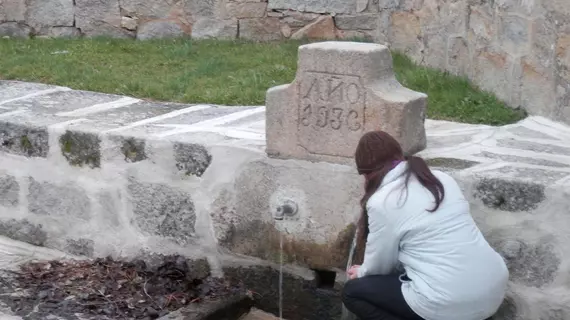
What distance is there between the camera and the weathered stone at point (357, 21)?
7.96m

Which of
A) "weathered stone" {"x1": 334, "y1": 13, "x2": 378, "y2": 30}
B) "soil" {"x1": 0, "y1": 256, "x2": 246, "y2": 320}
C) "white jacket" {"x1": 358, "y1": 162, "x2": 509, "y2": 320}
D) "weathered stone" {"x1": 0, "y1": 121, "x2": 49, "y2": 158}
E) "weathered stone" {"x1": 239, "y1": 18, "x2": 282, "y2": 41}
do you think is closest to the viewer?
"white jacket" {"x1": 358, "y1": 162, "x2": 509, "y2": 320}

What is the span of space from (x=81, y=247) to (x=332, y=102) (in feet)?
6.01

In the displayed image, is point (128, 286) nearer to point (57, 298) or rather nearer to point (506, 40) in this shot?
point (57, 298)

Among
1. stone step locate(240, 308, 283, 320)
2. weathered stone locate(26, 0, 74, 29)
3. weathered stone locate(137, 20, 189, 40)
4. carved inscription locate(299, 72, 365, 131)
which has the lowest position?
stone step locate(240, 308, 283, 320)

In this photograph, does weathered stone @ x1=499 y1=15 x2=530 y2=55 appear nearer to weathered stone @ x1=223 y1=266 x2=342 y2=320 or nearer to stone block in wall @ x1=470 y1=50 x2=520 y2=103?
stone block in wall @ x1=470 y1=50 x2=520 y2=103

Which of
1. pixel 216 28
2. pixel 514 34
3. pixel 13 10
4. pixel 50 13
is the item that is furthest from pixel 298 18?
pixel 514 34

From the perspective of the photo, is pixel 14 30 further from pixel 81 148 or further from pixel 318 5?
pixel 81 148

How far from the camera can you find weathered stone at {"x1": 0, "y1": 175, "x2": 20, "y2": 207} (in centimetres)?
520

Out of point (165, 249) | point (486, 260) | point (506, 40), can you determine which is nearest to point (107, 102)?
point (165, 249)

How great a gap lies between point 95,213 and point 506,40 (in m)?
2.64

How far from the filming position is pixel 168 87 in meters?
5.96

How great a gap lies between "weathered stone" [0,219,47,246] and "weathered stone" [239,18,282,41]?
11.4ft

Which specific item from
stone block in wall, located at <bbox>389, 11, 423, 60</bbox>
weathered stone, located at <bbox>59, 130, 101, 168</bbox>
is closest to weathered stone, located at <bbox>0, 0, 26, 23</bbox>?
stone block in wall, located at <bbox>389, 11, 423, 60</bbox>

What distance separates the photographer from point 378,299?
367 cm
